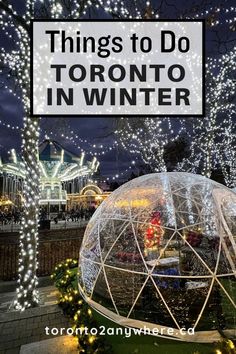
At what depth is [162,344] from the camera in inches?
219

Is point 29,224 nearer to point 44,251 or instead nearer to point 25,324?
point 25,324

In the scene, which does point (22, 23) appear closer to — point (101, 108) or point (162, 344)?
point (101, 108)

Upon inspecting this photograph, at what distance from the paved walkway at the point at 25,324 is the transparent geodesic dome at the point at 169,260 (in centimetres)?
113

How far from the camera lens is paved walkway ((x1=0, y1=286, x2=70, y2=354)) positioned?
20.3 ft

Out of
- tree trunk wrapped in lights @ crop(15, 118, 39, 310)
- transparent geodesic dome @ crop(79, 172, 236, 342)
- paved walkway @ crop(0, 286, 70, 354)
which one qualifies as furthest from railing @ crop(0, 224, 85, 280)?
transparent geodesic dome @ crop(79, 172, 236, 342)

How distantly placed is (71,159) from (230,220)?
1929cm

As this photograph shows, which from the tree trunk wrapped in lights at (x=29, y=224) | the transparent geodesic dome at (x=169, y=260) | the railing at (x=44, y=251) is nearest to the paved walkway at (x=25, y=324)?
the tree trunk wrapped in lights at (x=29, y=224)

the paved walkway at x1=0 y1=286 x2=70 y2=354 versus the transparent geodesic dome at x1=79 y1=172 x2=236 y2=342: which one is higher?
the transparent geodesic dome at x1=79 y1=172 x2=236 y2=342

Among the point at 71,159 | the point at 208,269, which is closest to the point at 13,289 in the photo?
the point at 208,269

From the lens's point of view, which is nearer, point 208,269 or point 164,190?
point 208,269

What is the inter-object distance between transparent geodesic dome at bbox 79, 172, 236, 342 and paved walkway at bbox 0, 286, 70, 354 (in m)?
1.13

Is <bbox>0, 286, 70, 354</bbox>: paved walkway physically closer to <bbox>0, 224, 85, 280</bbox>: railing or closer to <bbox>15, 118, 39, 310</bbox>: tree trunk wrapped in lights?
<bbox>15, 118, 39, 310</bbox>: tree trunk wrapped in lights

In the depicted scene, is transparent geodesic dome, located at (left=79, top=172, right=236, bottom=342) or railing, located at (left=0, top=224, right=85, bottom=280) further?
railing, located at (left=0, top=224, right=85, bottom=280)

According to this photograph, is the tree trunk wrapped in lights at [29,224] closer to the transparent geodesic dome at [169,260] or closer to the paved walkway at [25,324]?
the paved walkway at [25,324]
